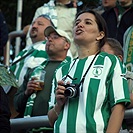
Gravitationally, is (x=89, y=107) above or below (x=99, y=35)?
below

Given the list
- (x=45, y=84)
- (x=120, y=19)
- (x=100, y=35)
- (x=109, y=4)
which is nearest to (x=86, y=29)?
(x=100, y=35)

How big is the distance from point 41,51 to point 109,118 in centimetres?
368

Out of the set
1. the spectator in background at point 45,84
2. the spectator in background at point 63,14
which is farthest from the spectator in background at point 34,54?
the spectator in background at point 45,84

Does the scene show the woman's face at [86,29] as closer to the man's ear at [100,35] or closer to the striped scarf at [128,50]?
the man's ear at [100,35]

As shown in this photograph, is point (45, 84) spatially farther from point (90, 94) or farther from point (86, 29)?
point (90, 94)

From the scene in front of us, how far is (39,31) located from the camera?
9414mm

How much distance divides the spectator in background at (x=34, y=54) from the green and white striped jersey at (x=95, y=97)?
321 cm

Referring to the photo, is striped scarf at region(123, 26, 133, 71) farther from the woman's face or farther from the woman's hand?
the woman's hand

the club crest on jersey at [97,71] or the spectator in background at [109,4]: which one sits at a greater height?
the spectator in background at [109,4]

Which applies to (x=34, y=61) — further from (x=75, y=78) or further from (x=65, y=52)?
(x=75, y=78)

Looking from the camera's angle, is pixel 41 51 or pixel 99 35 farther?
pixel 41 51

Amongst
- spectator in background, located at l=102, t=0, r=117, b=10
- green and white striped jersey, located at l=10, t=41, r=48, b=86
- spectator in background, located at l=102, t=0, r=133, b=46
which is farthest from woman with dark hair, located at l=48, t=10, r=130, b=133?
spectator in background, located at l=102, t=0, r=117, b=10

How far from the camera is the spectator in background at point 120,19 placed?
9.34 metres

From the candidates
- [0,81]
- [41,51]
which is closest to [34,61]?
[41,51]
